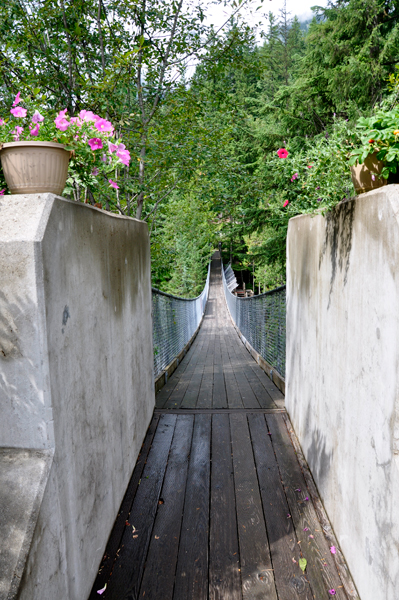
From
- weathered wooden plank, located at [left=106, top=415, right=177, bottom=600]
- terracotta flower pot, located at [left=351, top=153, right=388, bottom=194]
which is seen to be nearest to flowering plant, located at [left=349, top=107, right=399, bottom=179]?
terracotta flower pot, located at [left=351, top=153, right=388, bottom=194]

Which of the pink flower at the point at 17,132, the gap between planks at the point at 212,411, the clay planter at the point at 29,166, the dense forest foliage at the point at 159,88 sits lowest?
the gap between planks at the point at 212,411

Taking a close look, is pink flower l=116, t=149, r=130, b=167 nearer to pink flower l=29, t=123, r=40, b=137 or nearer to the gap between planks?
pink flower l=29, t=123, r=40, b=137

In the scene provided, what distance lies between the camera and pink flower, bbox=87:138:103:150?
1427 mm

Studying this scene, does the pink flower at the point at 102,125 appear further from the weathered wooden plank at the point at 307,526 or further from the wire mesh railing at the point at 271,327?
the wire mesh railing at the point at 271,327

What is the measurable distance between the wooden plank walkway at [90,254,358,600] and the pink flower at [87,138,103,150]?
5.17 ft

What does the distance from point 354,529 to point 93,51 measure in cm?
425

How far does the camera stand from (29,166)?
1.26 m

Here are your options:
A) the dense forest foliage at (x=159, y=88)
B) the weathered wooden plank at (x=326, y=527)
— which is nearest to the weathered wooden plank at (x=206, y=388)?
the weathered wooden plank at (x=326, y=527)

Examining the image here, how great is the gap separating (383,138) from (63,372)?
1.18 metres

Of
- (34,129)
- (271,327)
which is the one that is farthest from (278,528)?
(271,327)

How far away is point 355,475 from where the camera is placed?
1.47 m

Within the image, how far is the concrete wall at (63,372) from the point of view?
111 cm

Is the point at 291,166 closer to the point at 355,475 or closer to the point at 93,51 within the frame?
the point at 355,475

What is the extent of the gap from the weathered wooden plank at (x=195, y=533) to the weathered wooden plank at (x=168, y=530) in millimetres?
28
